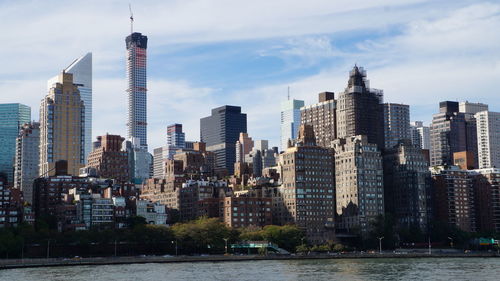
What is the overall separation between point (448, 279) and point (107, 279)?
6422 cm

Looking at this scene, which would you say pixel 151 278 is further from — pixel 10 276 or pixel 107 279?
pixel 10 276

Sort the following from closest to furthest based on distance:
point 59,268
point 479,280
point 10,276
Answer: point 479,280 → point 10,276 → point 59,268

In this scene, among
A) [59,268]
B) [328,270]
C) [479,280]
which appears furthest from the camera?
[59,268]

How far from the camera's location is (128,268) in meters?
198

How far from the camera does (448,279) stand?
160125mm

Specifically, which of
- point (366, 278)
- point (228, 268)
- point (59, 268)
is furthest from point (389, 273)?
point (59, 268)

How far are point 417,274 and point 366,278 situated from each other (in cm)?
1887

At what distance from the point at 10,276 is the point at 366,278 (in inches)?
2760

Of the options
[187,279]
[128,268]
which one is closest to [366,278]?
[187,279]

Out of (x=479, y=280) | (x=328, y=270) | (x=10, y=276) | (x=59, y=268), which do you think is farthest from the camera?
(x=59, y=268)

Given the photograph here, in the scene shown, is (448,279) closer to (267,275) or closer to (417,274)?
(417,274)

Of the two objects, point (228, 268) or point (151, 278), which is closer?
point (151, 278)

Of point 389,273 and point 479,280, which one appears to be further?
point 389,273

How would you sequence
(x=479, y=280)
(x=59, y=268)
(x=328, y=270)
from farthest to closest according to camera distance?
Answer: (x=59, y=268) < (x=328, y=270) < (x=479, y=280)
